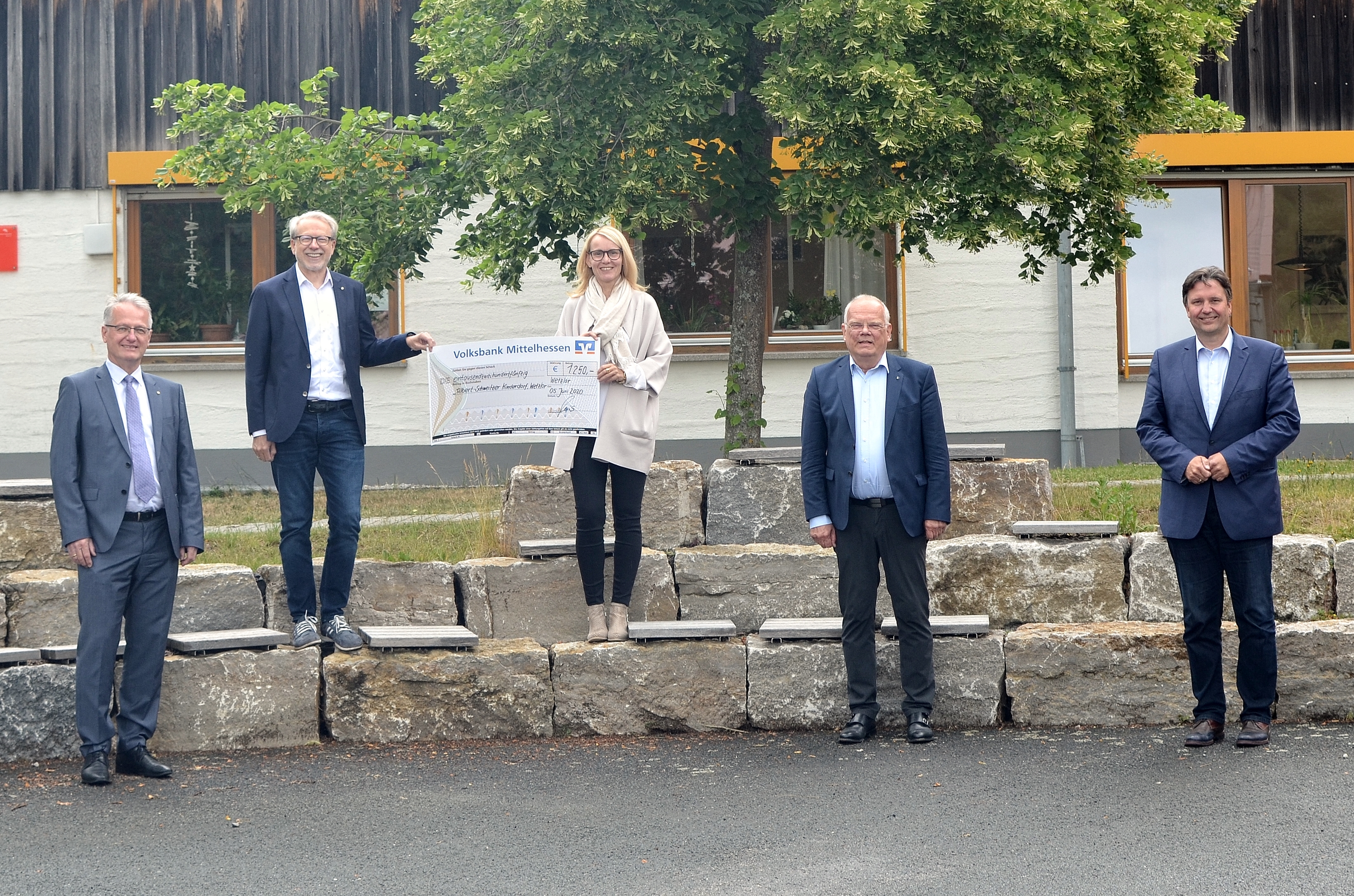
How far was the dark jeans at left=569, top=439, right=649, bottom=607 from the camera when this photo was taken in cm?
638

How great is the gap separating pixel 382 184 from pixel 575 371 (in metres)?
3.90


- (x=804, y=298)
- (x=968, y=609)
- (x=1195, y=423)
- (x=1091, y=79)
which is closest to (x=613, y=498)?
(x=968, y=609)

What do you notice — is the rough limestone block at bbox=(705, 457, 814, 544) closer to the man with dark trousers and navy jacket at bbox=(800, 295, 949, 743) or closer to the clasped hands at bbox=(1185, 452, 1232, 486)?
the man with dark trousers and navy jacket at bbox=(800, 295, 949, 743)

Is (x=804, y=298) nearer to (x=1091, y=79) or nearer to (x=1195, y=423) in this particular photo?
(x=1091, y=79)

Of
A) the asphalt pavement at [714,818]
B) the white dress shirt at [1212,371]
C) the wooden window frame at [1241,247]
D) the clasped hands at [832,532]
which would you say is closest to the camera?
the asphalt pavement at [714,818]

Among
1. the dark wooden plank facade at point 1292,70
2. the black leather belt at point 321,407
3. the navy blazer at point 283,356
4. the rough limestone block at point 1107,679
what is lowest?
the rough limestone block at point 1107,679

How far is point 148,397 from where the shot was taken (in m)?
5.66

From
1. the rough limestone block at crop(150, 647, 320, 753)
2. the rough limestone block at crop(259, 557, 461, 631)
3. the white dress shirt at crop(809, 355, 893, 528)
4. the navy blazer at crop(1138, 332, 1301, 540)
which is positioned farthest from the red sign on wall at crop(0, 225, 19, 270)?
the navy blazer at crop(1138, 332, 1301, 540)

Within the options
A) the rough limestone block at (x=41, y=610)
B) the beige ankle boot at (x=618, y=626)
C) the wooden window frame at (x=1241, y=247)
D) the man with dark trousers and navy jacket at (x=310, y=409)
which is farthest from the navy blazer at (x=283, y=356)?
the wooden window frame at (x=1241, y=247)

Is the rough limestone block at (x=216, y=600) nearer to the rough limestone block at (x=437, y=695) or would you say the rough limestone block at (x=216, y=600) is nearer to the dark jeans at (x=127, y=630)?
the rough limestone block at (x=437, y=695)

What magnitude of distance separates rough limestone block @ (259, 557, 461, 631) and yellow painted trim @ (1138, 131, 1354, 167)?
10081 millimetres

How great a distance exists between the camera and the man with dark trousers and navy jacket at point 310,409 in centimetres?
624

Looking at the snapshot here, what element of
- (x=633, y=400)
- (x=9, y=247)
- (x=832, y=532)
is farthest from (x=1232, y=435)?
(x=9, y=247)

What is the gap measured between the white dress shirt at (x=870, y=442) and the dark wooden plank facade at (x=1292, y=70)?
9.93 meters
